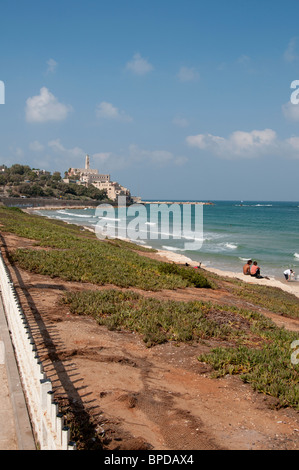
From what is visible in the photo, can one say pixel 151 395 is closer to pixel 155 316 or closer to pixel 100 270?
pixel 155 316

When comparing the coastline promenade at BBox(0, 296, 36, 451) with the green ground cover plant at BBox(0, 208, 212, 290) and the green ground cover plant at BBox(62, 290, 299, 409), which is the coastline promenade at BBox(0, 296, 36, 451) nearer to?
the green ground cover plant at BBox(62, 290, 299, 409)

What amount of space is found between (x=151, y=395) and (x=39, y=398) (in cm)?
201

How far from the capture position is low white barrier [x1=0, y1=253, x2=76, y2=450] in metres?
3.31

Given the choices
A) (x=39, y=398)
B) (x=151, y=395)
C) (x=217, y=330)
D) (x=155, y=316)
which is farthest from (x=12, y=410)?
(x=217, y=330)

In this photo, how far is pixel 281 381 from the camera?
593 centimetres

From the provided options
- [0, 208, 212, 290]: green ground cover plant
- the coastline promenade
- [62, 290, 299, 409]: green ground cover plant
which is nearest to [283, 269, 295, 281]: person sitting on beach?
[0, 208, 212, 290]: green ground cover plant

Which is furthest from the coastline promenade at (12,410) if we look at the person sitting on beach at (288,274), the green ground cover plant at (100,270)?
the person sitting on beach at (288,274)

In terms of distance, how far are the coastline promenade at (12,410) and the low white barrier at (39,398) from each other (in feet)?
0.26

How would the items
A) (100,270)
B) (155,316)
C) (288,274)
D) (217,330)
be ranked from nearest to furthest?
(217,330) → (155,316) → (100,270) → (288,274)

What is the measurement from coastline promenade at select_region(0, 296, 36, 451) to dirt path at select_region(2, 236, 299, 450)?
1.76ft

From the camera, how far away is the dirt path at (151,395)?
175 inches

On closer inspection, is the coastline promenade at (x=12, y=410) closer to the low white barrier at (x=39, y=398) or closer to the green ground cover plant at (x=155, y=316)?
the low white barrier at (x=39, y=398)

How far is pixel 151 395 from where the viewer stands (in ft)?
17.7

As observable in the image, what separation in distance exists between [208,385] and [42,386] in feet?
10.2
